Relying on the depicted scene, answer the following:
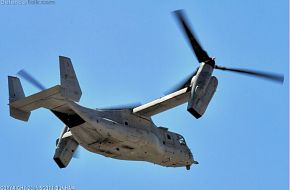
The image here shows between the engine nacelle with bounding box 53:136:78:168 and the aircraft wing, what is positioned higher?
the aircraft wing

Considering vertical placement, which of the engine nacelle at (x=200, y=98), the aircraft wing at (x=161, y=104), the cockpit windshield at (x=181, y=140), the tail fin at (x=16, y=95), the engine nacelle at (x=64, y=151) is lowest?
the cockpit windshield at (x=181, y=140)

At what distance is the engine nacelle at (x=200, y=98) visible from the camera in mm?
37344

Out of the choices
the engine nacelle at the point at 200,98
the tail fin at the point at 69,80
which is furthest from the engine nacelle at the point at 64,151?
the engine nacelle at the point at 200,98

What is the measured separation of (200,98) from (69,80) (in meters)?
6.21

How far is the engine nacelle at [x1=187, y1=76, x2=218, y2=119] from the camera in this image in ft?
123

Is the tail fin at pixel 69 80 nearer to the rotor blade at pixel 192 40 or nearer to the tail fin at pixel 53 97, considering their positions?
the tail fin at pixel 53 97

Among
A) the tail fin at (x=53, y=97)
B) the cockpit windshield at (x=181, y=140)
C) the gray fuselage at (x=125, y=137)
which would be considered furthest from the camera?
the cockpit windshield at (x=181, y=140)

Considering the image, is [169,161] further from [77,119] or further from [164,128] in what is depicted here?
[77,119]

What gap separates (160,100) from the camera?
41.0 m

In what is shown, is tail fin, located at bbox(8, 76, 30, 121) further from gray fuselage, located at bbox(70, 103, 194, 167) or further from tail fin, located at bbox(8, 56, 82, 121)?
gray fuselage, located at bbox(70, 103, 194, 167)

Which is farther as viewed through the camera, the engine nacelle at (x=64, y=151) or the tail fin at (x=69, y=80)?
the engine nacelle at (x=64, y=151)

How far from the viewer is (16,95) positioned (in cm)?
3788

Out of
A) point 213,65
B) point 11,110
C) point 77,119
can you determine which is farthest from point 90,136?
point 213,65

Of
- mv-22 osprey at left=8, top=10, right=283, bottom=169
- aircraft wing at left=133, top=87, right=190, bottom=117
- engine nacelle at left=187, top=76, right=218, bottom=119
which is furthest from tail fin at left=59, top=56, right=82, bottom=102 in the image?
engine nacelle at left=187, top=76, right=218, bottom=119
